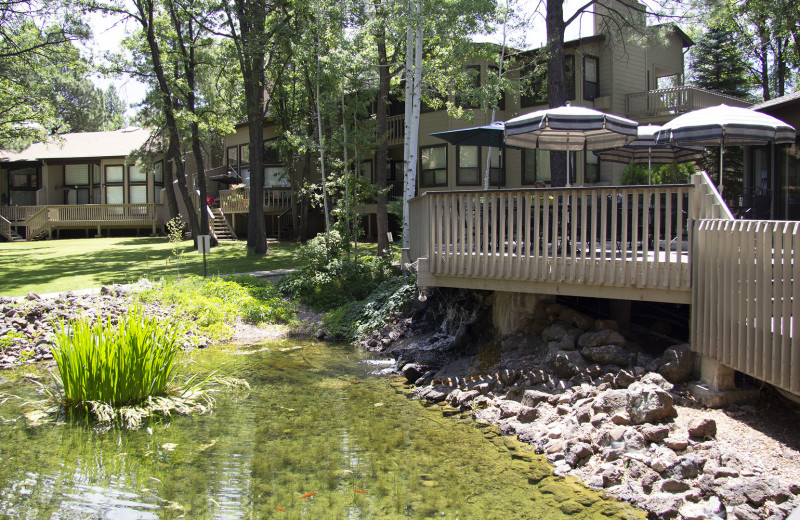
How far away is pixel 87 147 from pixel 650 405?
123 ft

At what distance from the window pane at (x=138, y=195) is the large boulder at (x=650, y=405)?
34743 millimetres

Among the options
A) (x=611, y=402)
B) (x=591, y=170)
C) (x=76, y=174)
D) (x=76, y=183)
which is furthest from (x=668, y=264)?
(x=76, y=174)

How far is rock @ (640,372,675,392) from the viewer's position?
23.7 feet

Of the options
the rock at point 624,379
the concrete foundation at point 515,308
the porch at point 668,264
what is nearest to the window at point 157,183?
the porch at point 668,264

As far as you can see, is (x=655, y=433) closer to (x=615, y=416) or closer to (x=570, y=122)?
(x=615, y=416)

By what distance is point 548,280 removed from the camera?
8.79 m

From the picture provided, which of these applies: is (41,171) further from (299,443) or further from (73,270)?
(299,443)

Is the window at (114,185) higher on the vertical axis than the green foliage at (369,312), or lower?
higher

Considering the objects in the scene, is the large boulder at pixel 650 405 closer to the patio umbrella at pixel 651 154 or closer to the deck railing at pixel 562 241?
the deck railing at pixel 562 241

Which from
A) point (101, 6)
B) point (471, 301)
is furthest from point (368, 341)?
point (101, 6)

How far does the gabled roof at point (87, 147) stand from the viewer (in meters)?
35.1

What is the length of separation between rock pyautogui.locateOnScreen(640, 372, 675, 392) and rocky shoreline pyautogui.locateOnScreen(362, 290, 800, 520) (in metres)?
0.02

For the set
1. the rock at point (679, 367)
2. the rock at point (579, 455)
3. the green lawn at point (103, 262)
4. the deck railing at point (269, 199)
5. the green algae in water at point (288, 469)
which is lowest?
the green algae in water at point (288, 469)

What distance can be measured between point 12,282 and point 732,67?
1350 inches
